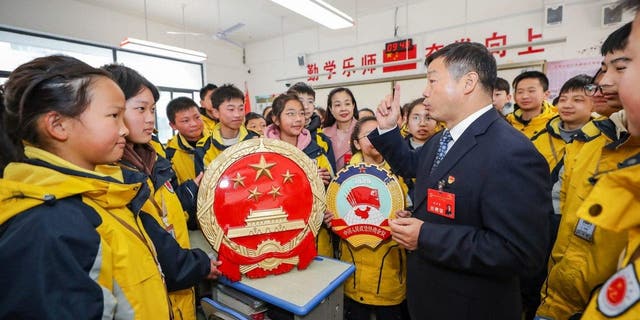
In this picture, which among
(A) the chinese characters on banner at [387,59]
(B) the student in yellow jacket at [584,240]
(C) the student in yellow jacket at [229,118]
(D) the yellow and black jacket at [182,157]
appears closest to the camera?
(B) the student in yellow jacket at [584,240]

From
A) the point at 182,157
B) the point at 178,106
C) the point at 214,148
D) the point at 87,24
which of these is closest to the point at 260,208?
the point at 214,148

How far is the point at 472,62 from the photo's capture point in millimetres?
1130

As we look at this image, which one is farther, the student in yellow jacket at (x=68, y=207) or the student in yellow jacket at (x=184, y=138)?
the student in yellow jacket at (x=184, y=138)

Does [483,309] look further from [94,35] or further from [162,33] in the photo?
[162,33]

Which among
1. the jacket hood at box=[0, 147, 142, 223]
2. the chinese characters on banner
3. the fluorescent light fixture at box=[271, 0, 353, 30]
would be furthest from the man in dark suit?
the chinese characters on banner

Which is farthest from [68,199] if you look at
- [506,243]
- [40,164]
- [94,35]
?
[94,35]

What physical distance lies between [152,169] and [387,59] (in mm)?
5763

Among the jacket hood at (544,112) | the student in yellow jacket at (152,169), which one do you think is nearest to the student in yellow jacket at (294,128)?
the student in yellow jacket at (152,169)

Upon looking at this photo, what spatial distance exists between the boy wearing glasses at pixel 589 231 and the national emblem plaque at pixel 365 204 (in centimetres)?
73

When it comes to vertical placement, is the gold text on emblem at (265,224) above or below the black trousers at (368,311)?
above

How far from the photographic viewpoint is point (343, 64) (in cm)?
683

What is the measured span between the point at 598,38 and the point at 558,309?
4.82 m

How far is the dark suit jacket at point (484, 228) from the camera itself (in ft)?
3.13

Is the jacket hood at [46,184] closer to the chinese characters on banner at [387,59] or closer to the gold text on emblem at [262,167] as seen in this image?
the gold text on emblem at [262,167]
